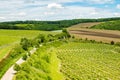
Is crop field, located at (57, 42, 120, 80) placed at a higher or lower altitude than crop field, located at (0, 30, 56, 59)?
higher

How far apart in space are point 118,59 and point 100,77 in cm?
2806

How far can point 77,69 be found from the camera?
225 ft

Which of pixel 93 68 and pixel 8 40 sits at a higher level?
pixel 93 68

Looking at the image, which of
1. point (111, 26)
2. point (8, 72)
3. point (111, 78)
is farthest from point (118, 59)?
point (111, 26)

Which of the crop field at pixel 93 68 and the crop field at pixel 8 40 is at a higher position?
the crop field at pixel 93 68

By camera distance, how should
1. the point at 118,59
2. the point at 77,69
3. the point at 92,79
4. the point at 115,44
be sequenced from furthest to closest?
the point at 115,44 < the point at 118,59 < the point at 77,69 < the point at 92,79

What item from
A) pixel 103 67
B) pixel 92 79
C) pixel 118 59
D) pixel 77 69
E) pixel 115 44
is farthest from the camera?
pixel 115 44

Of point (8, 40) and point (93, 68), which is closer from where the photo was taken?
point (93, 68)

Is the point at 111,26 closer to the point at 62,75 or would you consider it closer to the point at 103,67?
the point at 103,67

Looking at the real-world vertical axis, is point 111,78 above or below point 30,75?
below

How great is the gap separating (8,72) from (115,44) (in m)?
75.6

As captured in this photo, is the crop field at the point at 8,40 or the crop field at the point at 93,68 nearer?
the crop field at the point at 93,68

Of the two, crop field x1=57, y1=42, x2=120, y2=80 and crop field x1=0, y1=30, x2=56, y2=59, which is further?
crop field x1=0, y1=30, x2=56, y2=59

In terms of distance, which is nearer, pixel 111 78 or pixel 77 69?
pixel 111 78
